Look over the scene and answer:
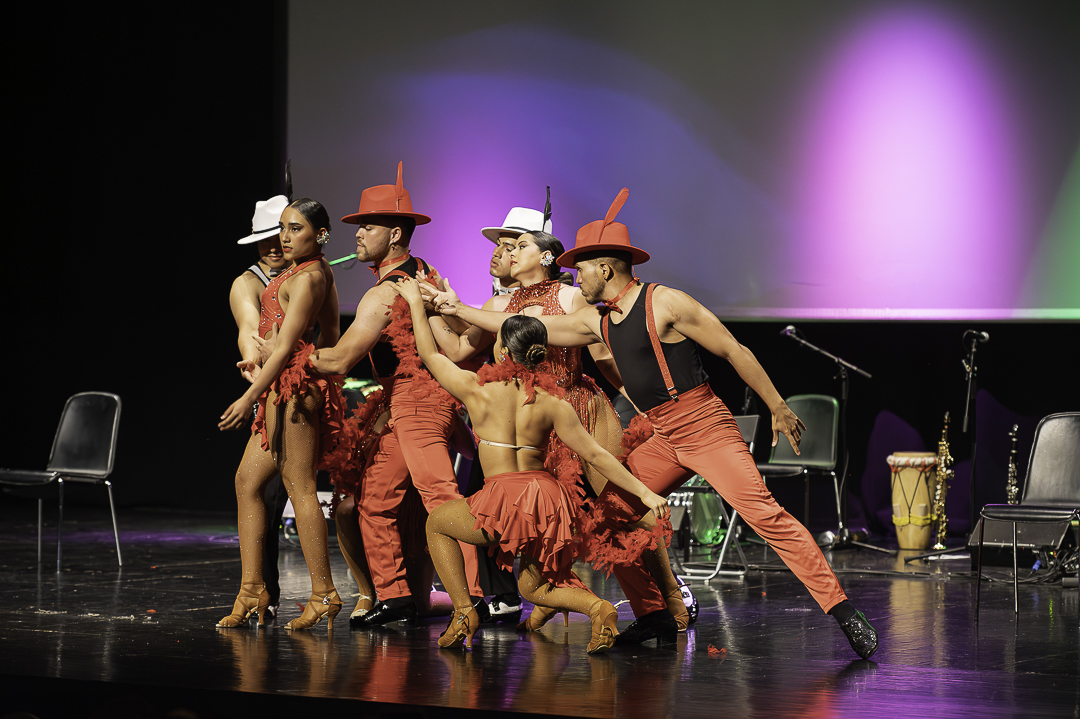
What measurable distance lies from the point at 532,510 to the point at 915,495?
4408mm

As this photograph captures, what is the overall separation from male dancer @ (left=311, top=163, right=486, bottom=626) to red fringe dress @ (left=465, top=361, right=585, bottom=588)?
0.34 metres

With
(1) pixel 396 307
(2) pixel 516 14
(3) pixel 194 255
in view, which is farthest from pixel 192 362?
(1) pixel 396 307

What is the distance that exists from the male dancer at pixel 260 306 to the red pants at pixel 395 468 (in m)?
0.44

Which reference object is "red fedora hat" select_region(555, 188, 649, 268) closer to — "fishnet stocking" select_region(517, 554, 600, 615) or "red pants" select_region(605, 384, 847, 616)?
"red pants" select_region(605, 384, 847, 616)

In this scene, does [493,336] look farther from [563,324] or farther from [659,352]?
[659,352]

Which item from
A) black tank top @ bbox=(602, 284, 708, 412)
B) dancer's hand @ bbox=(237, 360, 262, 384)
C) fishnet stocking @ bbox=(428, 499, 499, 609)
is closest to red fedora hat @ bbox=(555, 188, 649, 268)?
black tank top @ bbox=(602, 284, 708, 412)

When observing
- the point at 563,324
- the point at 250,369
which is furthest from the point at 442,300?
the point at 250,369

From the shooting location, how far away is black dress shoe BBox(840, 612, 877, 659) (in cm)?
368

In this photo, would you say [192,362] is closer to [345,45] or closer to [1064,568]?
[345,45]

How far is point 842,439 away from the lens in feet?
26.2

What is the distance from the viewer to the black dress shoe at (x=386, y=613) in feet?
14.1

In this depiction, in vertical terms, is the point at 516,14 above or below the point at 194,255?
above

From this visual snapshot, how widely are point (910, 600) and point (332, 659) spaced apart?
282 centimetres

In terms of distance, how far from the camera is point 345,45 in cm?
827
